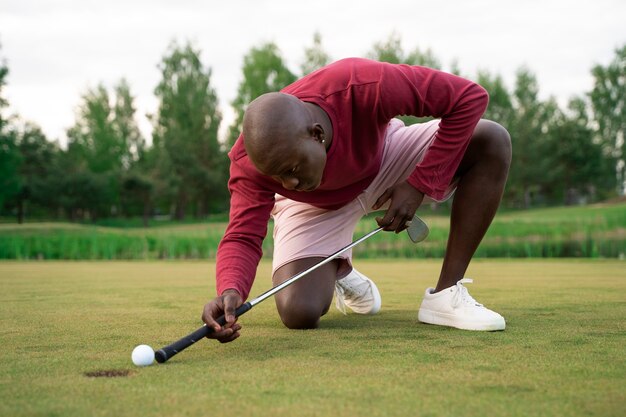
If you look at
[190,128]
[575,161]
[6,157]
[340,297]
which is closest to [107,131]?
[190,128]

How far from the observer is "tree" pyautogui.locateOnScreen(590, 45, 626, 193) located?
41.7m

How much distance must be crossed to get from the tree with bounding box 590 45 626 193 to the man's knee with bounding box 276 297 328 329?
42822mm

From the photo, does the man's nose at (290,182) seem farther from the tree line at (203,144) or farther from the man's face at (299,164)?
the tree line at (203,144)

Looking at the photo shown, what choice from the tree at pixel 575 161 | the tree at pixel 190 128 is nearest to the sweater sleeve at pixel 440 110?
the tree at pixel 190 128

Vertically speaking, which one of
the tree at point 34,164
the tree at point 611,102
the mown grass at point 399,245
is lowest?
the mown grass at point 399,245

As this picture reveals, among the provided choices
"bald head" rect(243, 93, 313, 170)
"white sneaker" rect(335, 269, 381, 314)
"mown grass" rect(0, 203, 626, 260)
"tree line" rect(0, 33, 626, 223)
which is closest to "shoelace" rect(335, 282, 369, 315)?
"white sneaker" rect(335, 269, 381, 314)

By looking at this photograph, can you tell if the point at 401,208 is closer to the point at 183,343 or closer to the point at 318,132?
the point at 318,132

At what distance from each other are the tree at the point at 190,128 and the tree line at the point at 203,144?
2.3 inches

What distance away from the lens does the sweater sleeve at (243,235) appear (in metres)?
2.41

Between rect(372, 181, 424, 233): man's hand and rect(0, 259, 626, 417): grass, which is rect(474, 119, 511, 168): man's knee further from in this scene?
rect(0, 259, 626, 417): grass

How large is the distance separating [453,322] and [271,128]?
1125 mm

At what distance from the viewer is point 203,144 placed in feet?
126

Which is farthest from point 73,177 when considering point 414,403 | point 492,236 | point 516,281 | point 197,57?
point 414,403

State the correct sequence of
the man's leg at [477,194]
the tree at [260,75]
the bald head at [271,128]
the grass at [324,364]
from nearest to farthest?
the grass at [324,364] → the bald head at [271,128] → the man's leg at [477,194] → the tree at [260,75]
